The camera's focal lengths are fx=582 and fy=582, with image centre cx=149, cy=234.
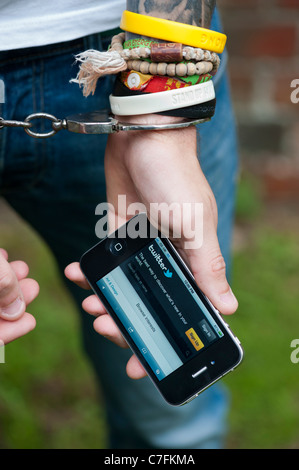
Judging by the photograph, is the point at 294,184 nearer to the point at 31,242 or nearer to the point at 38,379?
the point at 31,242

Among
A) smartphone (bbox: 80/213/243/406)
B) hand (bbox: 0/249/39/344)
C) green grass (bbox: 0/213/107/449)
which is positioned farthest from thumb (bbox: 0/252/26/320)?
green grass (bbox: 0/213/107/449)

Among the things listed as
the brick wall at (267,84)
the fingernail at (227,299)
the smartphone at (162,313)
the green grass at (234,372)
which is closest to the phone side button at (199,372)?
the smartphone at (162,313)

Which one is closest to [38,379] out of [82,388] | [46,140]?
[82,388]

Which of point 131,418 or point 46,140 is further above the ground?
point 46,140

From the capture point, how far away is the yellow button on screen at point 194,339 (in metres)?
0.68

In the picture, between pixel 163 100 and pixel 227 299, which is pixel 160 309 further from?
pixel 163 100

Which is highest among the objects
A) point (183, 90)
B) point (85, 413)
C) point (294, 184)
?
point (183, 90)

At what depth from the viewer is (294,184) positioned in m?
1.81

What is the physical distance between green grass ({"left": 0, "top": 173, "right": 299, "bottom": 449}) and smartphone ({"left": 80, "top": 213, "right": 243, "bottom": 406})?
0.69 meters

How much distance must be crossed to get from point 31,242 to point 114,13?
48.3 inches

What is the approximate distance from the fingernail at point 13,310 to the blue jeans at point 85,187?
197 mm

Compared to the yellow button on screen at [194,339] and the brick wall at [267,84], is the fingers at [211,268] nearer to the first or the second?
the yellow button on screen at [194,339]

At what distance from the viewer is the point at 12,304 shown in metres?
0.64

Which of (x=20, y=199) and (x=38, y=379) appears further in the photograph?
(x=38, y=379)
